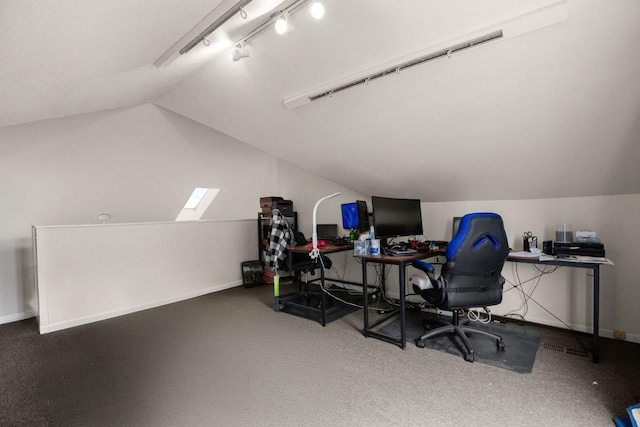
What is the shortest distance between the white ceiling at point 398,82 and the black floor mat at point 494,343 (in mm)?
1426

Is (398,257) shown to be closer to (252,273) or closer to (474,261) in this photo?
(474,261)

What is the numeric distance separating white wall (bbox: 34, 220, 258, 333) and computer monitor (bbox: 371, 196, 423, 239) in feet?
9.94

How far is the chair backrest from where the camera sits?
2.50 metres

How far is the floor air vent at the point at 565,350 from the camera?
8.38ft

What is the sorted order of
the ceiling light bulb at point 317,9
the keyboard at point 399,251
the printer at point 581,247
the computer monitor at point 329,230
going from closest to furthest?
1. the ceiling light bulb at point 317,9
2. the printer at point 581,247
3. the keyboard at point 399,251
4. the computer monitor at point 329,230

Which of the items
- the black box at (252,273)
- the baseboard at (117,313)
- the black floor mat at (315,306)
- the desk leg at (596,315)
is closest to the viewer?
the desk leg at (596,315)

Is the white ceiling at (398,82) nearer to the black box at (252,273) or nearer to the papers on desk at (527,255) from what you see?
the papers on desk at (527,255)

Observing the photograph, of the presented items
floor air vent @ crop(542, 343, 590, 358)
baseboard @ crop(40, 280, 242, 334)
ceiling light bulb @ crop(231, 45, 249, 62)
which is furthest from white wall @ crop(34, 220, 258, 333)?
floor air vent @ crop(542, 343, 590, 358)

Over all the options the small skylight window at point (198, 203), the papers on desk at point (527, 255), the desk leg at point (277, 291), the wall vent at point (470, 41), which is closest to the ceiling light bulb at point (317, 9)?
the wall vent at point (470, 41)

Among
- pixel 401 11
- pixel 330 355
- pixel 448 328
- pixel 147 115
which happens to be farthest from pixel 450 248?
pixel 147 115

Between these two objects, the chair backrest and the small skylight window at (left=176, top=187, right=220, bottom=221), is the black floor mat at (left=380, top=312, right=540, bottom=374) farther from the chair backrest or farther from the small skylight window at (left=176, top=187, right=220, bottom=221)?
the small skylight window at (left=176, top=187, right=220, bottom=221)

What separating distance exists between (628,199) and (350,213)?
2.78 metres

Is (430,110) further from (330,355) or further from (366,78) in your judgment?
(330,355)

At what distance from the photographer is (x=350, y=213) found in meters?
4.23
